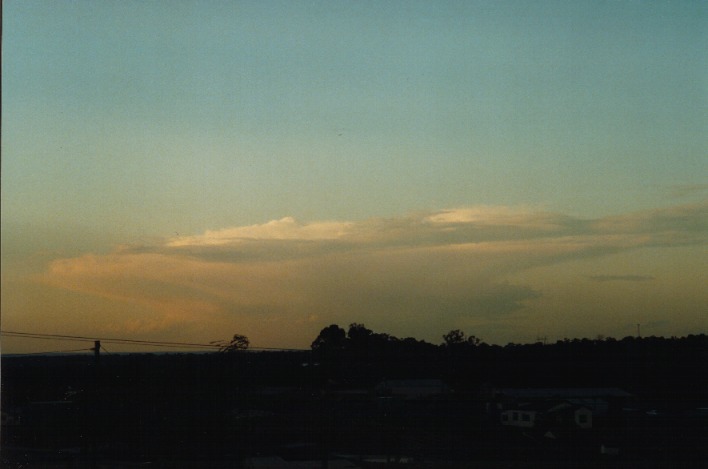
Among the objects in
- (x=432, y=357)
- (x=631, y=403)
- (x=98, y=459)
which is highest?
(x=432, y=357)

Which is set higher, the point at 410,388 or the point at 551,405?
the point at 410,388

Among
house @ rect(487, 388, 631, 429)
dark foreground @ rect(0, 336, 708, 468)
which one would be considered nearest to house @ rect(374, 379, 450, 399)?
dark foreground @ rect(0, 336, 708, 468)

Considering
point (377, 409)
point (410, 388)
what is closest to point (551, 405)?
point (410, 388)

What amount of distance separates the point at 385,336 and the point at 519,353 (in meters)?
0.98

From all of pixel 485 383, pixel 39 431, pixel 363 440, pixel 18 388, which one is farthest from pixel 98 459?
pixel 485 383

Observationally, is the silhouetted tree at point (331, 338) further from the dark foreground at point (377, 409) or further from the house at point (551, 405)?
the house at point (551, 405)

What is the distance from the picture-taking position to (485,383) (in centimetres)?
470

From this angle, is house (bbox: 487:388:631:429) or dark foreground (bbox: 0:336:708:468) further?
house (bbox: 487:388:631:429)

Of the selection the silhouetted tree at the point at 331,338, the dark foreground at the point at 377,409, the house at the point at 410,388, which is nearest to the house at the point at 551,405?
the dark foreground at the point at 377,409

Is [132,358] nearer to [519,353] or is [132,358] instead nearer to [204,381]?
[204,381]

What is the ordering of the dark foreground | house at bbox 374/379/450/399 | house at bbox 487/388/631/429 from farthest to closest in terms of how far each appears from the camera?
1. house at bbox 374/379/450/399
2. house at bbox 487/388/631/429
3. the dark foreground

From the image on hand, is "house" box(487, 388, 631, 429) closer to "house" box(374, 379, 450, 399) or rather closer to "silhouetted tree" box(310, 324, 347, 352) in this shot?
"house" box(374, 379, 450, 399)

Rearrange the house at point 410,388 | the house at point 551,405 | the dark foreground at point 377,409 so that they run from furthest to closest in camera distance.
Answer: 1. the house at point 410,388
2. the house at point 551,405
3. the dark foreground at point 377,409

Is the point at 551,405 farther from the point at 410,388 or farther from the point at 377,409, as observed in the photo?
the point at 377,409
